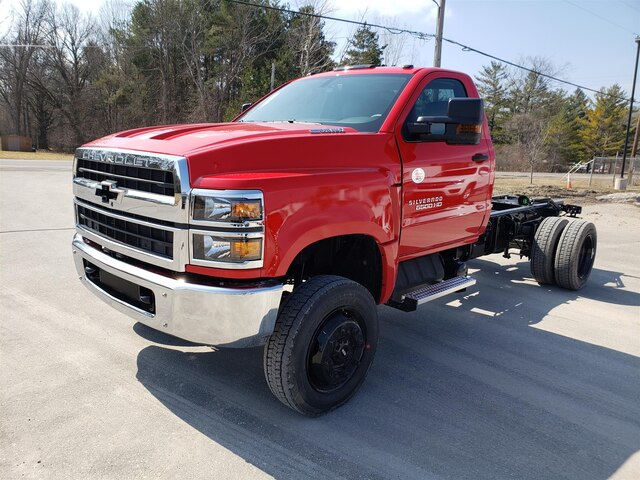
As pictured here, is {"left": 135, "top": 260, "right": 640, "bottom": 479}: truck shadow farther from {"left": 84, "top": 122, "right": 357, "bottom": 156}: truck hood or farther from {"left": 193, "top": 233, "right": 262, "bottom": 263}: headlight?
{"left": 84, "top": 122, "right": 357, "bottom": 156}: truck hood

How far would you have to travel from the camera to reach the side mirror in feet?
10.9

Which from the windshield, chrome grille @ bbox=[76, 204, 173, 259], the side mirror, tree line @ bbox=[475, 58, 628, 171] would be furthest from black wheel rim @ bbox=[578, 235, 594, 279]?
tree line @ bbox=[475, 58, 628, 171]

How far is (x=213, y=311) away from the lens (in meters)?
2.55

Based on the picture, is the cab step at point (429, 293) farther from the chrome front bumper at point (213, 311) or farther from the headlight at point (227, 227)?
the headlight at point (227, 227)

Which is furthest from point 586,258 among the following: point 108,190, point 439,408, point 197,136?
point 108,190

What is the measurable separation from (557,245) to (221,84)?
4001 centimetres

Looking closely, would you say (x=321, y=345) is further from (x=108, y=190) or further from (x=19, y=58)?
(x=19, y=58)

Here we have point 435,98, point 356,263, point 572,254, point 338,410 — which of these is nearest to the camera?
point 338,410

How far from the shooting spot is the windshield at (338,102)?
3633 millimetres

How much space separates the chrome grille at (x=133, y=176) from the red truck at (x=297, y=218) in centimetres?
1

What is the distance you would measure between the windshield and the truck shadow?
1888 mm

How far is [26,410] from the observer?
2924mm

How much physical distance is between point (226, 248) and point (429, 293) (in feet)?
6.37

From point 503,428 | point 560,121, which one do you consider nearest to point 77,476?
point 503,428
